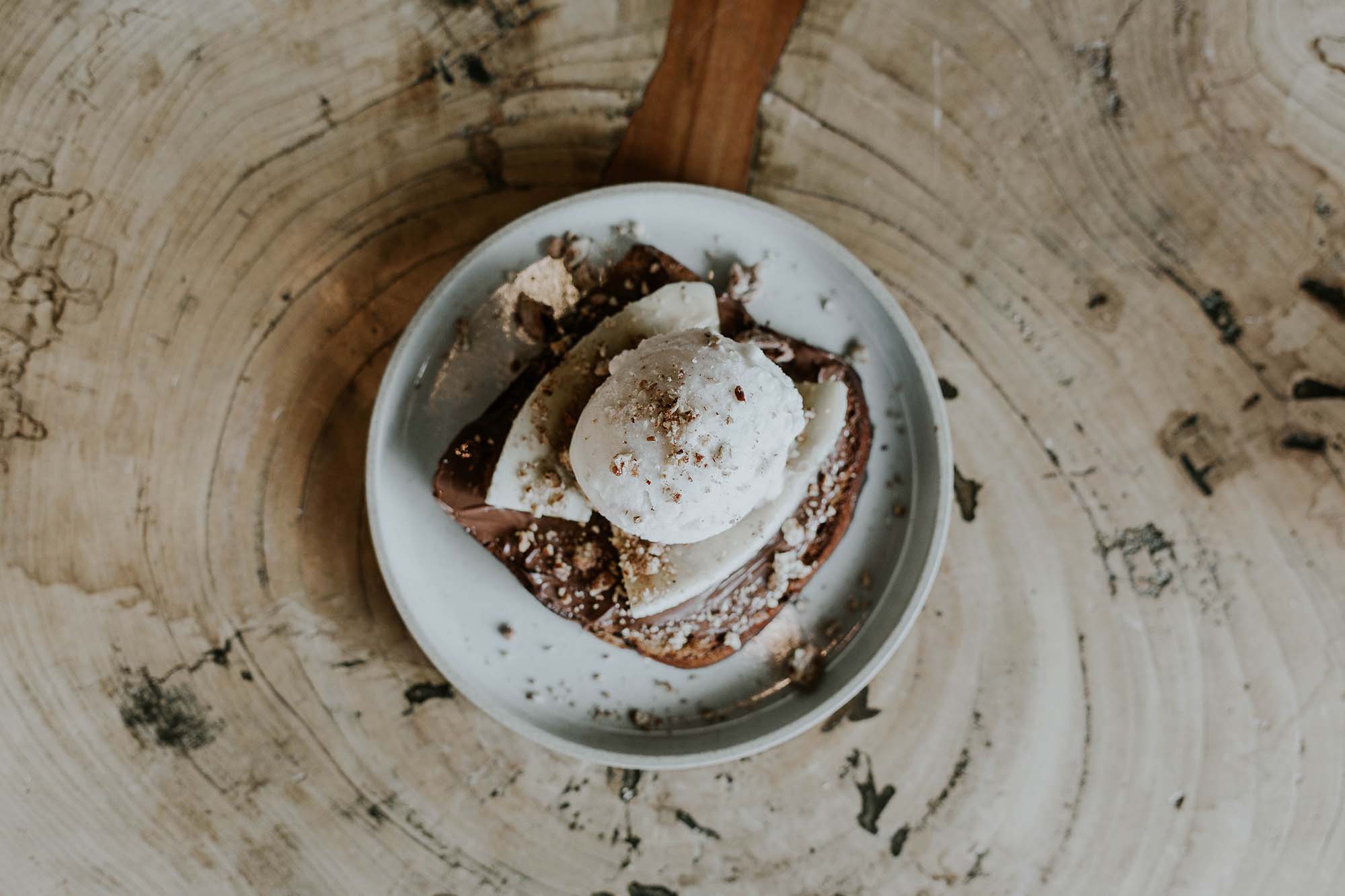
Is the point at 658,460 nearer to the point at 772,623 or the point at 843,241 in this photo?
the point at 772,623

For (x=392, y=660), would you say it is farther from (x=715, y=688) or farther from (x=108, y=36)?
(x=108, y=36)

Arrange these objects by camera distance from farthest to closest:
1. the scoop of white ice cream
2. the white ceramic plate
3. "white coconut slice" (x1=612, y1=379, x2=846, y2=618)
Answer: the white ceramic plate
"white coconut slice" (x1=612, y1=379, x2=846, y2=618)
the scoop of white ice cream

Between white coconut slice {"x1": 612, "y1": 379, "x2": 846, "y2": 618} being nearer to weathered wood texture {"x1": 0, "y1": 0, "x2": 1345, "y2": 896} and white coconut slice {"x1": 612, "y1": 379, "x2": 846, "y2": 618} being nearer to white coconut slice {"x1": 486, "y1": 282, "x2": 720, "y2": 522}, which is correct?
white coconut slice {"x1": 486, "y1": 282, "x2": 720, "y2": 522}

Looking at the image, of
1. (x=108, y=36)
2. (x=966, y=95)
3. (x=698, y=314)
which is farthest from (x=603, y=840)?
(x=108, y=36)

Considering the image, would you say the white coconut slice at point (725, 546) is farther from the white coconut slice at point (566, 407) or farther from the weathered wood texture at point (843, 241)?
the weathered wood texture at point (843, 241)

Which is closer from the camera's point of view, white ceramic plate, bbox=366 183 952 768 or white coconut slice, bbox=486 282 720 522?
white coconut slice, bbox=486 282 720 522

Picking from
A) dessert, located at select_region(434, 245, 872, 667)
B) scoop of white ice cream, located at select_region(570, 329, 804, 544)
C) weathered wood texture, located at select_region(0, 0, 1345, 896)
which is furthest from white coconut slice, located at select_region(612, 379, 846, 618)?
weathered wood texture, located at select_region(0, 0, 1345, 896)

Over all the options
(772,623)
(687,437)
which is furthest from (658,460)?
(772,623)

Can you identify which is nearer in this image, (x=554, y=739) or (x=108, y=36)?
(x=554, y=739)
